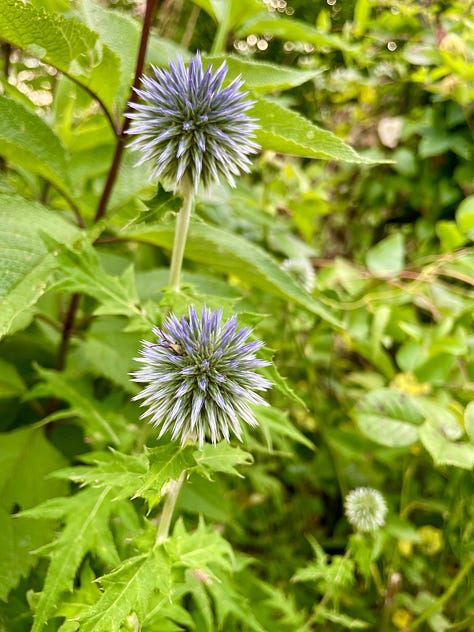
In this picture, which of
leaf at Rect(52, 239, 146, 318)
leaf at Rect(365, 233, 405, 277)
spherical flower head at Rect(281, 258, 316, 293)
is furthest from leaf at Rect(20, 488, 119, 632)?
leaf at Rect(365, 233, 405, 277)

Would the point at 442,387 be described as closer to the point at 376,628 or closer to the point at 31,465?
the point at 376,628

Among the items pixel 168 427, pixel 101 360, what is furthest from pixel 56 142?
pixel 168 427

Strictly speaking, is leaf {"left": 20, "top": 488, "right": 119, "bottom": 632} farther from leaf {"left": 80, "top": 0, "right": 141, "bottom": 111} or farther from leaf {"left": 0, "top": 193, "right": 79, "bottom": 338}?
leaf {"left": 80, "top": 0, "right": 141, "bottom": 111}

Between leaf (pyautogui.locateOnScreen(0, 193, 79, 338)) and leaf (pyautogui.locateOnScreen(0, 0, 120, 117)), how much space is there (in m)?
0.17

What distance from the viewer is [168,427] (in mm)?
538

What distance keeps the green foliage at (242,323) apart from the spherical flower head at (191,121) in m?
0.04

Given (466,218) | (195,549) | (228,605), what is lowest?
(228,605)

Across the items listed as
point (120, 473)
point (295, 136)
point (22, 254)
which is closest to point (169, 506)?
point (120, 473)

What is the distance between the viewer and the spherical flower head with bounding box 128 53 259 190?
54 centimetres

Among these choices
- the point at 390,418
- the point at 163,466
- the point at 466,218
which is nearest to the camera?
the point at 163,466

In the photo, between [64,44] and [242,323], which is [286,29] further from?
[242,323]

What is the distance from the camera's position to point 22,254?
2.05 feet

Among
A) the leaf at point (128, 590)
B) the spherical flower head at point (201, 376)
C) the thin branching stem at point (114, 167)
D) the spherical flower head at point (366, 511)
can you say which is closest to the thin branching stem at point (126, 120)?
the thin branching stem at point (114, 167)

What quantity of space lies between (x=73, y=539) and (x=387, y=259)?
3.29ft
